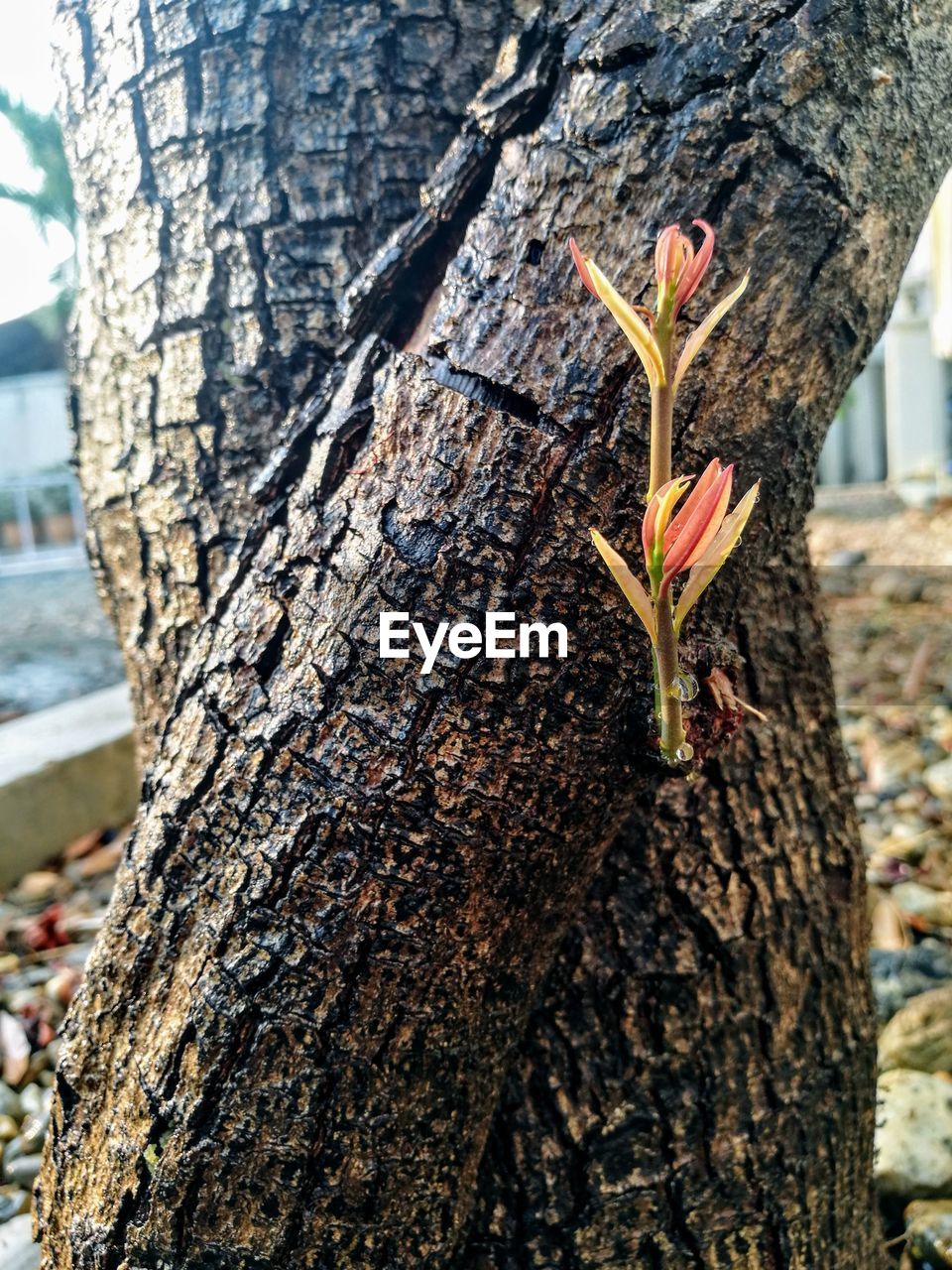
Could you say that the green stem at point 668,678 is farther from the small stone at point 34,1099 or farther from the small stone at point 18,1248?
the small stone at point 34,1099

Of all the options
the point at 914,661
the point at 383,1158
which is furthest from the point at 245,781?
the point at 914,661

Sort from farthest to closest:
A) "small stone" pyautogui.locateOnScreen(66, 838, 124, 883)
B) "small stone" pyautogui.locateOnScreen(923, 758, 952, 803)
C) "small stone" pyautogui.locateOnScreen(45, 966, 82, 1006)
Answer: "small stone" pyautogui.locateOnScreen(923, 758, 952, 803), "small stone" pyautogui.locateOnScreen(66, 838, 124, 883), "small stone" pyautogui.locateOnScreen(45, 966, 82, 1006)

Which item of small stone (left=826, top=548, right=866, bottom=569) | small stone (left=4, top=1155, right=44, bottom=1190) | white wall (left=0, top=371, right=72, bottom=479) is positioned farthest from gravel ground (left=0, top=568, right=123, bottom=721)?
small stone (left=826, top=548, right=866, bottom=569)

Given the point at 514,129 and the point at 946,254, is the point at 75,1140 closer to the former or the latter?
the point at 514,129

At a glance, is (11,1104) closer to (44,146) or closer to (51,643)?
(51,643)

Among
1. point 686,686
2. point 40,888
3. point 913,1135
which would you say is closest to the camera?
point 686,686

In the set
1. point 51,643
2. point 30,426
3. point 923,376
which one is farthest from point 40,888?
point 923,376

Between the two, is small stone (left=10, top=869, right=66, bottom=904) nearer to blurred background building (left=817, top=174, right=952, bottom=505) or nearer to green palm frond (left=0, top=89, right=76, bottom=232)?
green palm frond (left=0, top=89, right=76, bottom=232)

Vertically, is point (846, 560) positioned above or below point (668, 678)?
below
